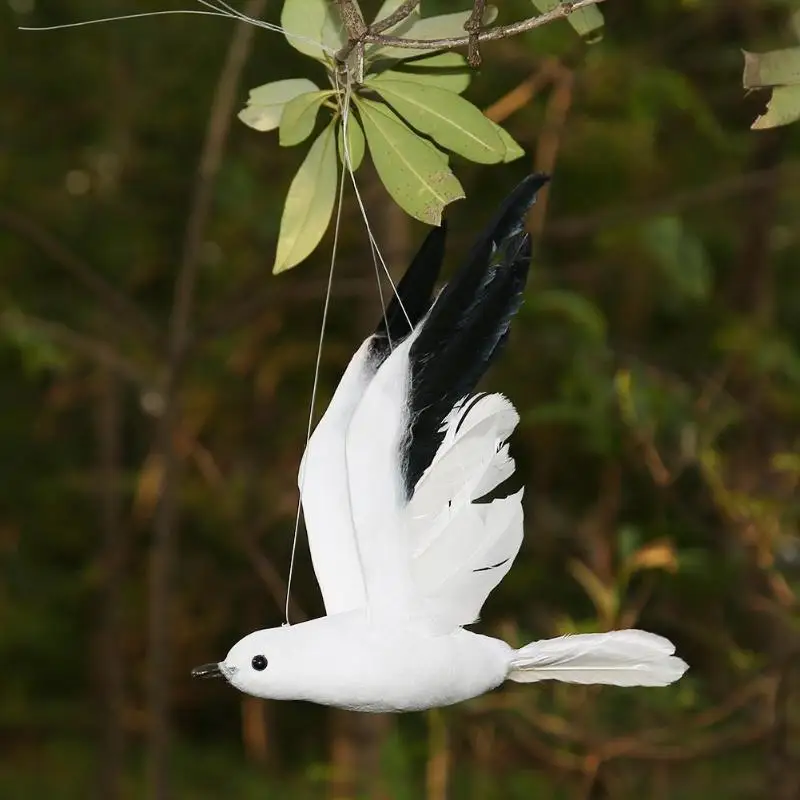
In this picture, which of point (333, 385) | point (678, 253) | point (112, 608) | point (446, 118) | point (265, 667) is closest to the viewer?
point (265, 667)

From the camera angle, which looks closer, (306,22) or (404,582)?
(404,582)

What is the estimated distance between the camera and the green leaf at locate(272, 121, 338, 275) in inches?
28.6

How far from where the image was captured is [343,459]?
26.5 inches

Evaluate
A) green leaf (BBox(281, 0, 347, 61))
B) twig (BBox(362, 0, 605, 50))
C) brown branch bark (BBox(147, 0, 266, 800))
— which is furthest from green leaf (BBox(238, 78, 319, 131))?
brown branch bark (BBox(147, 0, 266, 800))

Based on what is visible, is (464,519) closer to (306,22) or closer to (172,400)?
(306,22)

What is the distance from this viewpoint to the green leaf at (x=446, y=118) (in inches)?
28.1

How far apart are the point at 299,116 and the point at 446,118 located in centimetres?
9

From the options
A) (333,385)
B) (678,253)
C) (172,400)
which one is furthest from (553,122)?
(333,385)

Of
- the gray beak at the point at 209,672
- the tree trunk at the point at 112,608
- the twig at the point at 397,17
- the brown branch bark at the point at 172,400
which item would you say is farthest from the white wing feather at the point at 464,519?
the tree trunk at the point at 112,608

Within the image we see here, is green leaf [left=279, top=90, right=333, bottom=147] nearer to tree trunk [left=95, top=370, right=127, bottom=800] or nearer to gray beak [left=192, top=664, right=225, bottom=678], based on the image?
gray beak [left=192, top=664, right=225, bottom=678]

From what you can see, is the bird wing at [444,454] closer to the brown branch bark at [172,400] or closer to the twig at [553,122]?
the twig at [553,122]

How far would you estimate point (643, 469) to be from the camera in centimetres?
202

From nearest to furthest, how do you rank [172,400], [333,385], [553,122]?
[172,400], [553,122], [333,385]

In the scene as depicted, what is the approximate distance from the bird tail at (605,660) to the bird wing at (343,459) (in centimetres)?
11
